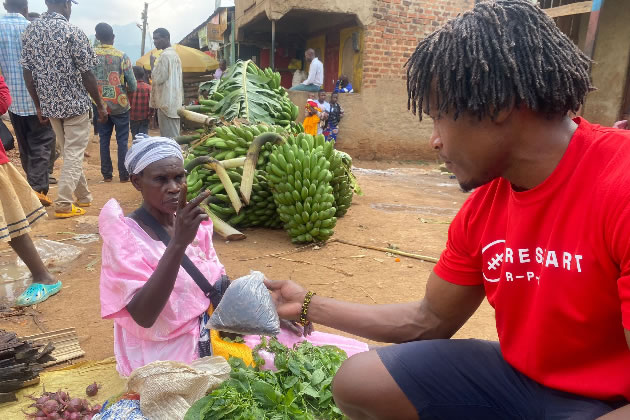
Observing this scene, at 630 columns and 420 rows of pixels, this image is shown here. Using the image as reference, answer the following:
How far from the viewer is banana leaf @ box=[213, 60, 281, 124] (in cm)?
591

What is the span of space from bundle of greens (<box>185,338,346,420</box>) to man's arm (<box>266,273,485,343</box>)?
0.32 meters

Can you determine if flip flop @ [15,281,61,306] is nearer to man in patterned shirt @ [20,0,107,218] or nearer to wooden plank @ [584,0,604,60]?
man in patterned shirt @ [20,0,107,218]

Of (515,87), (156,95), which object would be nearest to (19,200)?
(515,87)

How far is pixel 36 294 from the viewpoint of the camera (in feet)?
10.7

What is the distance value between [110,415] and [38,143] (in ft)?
15.7

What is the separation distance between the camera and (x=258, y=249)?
4.48m

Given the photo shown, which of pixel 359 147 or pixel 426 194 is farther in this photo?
pixel 359 147

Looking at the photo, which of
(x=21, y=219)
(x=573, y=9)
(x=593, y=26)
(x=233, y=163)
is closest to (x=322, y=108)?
(x=573, y=9)

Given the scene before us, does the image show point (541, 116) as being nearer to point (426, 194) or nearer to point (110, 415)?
point (110, 415)

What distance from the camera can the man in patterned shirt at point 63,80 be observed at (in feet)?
16.6

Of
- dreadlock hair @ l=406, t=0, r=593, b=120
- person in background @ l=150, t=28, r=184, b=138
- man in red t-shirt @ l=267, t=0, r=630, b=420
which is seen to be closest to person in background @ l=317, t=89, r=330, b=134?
person in background @ l=150, t=28, r=184, b=138

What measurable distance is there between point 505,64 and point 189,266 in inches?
58.5

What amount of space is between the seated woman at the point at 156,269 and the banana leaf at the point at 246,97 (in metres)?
3.66

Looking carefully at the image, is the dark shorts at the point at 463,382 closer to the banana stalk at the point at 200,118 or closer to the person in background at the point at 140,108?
the banana stalk at the point at 200,118
